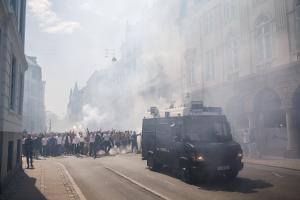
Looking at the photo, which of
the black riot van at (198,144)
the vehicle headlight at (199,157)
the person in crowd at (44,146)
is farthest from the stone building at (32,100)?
the vehicle headlight at (199,157)

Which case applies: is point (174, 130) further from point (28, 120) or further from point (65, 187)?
point (28, 120)

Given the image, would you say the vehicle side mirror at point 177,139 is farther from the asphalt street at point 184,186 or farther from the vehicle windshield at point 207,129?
the asphalt street at point 184,186

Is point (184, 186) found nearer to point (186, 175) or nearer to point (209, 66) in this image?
point (186, 175)

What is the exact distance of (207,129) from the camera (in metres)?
11.3

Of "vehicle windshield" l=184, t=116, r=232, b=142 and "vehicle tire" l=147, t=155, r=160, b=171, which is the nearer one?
"vehicle windshield" l=184, t=116, r=232, b=142

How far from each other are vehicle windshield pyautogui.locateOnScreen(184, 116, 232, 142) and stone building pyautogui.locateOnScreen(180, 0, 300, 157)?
26.8 ft

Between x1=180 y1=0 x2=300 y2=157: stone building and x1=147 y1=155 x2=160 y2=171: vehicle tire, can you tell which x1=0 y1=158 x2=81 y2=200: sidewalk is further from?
x1=180 y1=0 x2=300 y2=157: stone building

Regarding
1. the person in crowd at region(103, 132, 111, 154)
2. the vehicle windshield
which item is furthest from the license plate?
the person in crowd at region(103, 132, 111, 154)

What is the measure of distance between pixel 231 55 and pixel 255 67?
3449 millimetres

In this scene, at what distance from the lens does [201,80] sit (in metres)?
28.6

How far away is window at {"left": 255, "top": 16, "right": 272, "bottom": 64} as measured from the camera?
2031 cm

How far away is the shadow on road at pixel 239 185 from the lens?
31.1 feet

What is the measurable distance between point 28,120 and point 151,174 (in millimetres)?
65509

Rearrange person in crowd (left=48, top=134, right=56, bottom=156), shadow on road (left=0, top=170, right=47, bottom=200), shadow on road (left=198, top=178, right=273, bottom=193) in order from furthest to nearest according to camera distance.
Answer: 1. person in crowd (left=48, top=134, right=56, bottom=156)
2. shadow on road (left=198, top=178, right=273, bottom=193)
3. shadow on road (left=0, top=170, right=47, bottom=200)
